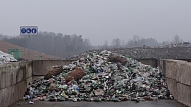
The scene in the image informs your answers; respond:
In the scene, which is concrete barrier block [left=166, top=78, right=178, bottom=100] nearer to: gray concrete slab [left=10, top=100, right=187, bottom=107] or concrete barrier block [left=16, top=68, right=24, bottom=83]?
gray concrete slab [left=10, top=100, right=187, bottom=107]

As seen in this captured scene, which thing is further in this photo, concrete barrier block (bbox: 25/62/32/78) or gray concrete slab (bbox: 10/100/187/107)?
concrete barrier block (bbox: 25/62/32/78)

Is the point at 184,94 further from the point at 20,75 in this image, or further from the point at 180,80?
the point at 20,75

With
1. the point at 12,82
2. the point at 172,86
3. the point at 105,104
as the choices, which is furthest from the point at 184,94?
the point at 12,82

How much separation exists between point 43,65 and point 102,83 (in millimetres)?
3856

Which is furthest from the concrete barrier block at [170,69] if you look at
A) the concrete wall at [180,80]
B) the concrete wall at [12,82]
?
the concrete wall at [12,82]

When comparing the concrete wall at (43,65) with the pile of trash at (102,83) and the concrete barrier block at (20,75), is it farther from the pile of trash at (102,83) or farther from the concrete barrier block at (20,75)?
the concrete barrier block at (20,75)

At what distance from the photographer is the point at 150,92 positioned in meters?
10.2

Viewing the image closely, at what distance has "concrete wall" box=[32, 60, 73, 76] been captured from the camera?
12.7 m

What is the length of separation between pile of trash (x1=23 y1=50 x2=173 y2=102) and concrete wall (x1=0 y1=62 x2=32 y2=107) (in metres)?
0.47

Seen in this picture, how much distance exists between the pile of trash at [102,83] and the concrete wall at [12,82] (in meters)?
0.47

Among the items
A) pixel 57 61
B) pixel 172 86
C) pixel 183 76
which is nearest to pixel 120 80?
pixel 172 86

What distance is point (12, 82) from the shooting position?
872cm

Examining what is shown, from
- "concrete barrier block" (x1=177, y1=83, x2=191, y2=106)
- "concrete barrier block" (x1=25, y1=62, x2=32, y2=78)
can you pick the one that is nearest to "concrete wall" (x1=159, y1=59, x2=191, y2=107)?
"concrete barrier block" (x1=177, y1=83, x2=191, y2=106)

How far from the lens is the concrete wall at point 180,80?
26.0 ft
